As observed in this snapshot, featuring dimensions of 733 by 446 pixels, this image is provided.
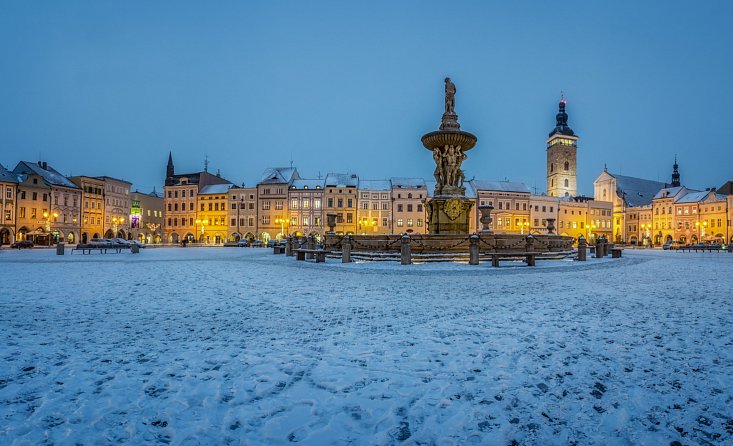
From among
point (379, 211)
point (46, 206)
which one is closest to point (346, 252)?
point (379, 211)

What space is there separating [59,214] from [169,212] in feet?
56.8

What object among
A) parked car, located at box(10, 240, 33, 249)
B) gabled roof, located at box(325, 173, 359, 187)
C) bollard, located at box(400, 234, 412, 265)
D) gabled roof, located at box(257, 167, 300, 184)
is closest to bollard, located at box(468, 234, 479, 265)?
bollard, located at box(400, 234, 412, 265)

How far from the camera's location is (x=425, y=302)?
8375 mm

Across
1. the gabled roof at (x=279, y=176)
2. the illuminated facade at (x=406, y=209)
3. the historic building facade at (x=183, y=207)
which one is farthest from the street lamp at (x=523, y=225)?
the historic building facade at (x=183, y=207)

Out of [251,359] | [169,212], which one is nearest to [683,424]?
[251,359]

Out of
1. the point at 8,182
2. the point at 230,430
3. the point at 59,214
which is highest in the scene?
the point at 8,182

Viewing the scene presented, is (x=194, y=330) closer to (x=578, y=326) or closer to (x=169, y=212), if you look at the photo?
(x=578, y=326)

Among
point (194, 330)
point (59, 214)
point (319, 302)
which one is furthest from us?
point (59, 214)

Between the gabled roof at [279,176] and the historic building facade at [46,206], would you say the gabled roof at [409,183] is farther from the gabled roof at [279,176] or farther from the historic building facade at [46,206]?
the historic building facade at [46,206]

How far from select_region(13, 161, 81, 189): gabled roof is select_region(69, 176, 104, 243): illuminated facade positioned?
81.1 inches

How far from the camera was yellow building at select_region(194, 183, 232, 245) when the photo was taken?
7081 centimetres

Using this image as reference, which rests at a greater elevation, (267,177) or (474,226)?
(267,177)

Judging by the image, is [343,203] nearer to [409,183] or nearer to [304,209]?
[304,209]

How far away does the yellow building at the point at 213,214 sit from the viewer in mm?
70812
